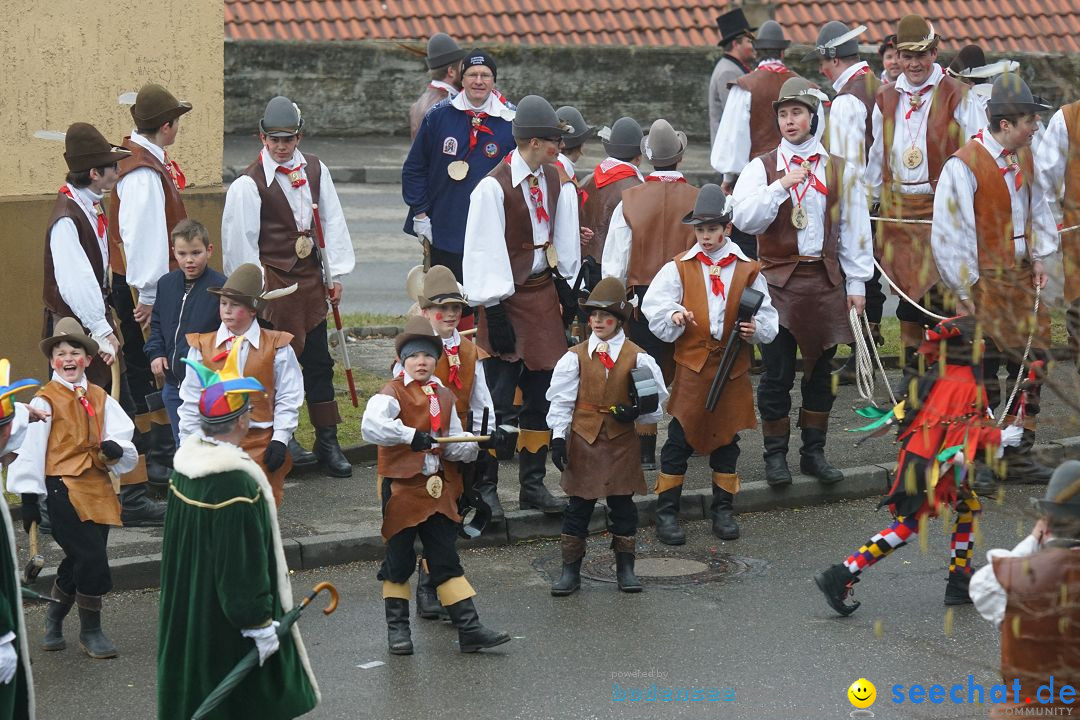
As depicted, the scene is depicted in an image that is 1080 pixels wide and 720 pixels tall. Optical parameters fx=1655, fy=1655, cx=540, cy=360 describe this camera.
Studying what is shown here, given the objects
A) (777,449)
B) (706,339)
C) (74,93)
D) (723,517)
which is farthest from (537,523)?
(74,93)

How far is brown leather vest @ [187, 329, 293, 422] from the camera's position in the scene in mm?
7988

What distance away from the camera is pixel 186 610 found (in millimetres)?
6008

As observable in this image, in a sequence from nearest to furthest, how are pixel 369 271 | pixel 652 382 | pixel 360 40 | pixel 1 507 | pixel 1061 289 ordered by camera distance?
pixel 1061 289 < pixel 1 507 < pixel 652 382 < pixel 369 271 < pixel 360 40

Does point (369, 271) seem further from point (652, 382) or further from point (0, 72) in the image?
point (652, 382)

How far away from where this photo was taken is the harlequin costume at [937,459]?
7477 mm

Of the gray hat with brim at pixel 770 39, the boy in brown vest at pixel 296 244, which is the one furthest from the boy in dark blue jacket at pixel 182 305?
the gray hat with brim at pixel 770 39

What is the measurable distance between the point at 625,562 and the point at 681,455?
39.9 inches

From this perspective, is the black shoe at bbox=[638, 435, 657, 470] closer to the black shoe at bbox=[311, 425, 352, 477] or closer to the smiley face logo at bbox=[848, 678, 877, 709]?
the black shoe at bbox=[311, 425, 352, 477]

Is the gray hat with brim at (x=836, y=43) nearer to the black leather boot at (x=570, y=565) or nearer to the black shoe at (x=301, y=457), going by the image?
the black shoe at (x=301, y=457)

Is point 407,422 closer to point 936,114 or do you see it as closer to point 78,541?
point 78,541

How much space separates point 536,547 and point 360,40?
15709 millimetres

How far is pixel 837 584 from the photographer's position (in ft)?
25.5

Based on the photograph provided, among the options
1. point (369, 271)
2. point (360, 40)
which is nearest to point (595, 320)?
point (369, 271)

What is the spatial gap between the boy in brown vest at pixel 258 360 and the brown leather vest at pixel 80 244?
1202 millimetres
